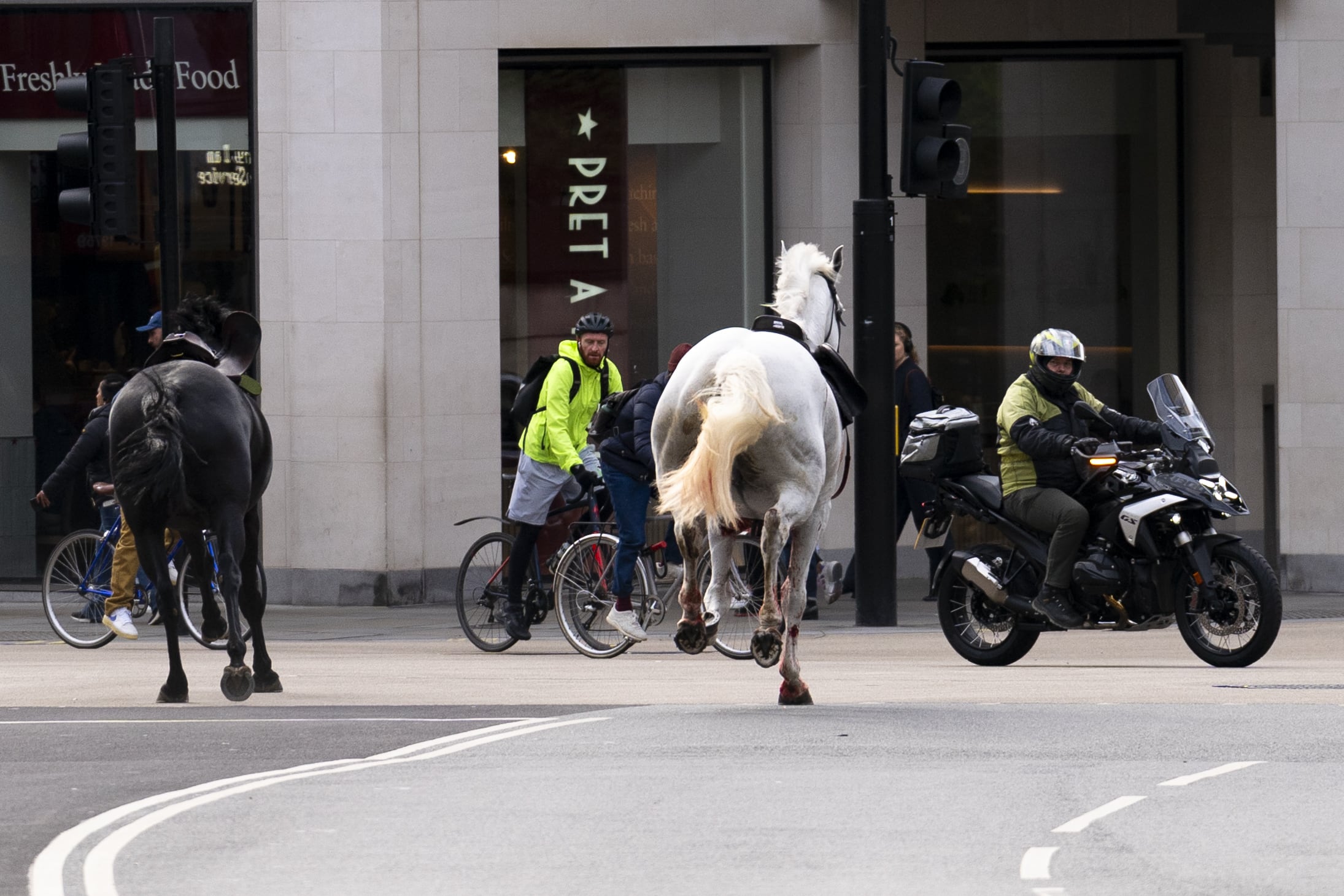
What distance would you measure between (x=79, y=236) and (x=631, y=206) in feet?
14.3

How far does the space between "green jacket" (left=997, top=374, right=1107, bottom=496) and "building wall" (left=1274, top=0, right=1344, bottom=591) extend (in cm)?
482

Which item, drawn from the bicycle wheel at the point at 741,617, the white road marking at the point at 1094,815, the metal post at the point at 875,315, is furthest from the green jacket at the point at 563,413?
the white road marking at the point at 1094,815

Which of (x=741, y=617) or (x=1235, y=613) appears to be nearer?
(x=1235, y=613)

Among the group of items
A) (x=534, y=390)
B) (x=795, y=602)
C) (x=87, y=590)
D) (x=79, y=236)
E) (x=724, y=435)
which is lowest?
(x=87, y=590)

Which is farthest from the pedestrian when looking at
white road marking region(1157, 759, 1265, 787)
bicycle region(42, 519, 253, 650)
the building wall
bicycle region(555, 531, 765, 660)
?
white road marking region(1157, 759, 1265, 787)

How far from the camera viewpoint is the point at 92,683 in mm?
11258

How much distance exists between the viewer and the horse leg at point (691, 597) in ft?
29.7

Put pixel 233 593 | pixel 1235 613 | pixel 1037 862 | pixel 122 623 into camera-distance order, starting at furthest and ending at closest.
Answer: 1. pixel 122 623
2. pixel 1235 613
3. pixel 233 593
4. pixel 1037 862

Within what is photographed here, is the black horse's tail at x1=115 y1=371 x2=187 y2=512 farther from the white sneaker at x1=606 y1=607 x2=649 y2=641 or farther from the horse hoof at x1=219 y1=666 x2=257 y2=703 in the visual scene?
the white sneaker at x1=606 y1=607 x2=649 y2=641

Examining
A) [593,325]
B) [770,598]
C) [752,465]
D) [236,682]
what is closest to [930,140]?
[593,325]

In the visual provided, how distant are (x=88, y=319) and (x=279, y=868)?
12276 millimetres

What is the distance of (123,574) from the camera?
545 inches

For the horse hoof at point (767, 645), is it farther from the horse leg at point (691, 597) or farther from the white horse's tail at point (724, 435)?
the white horse's tail at point (724, 435)

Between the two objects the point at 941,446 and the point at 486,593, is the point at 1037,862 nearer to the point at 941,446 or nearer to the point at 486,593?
the point at 941,446
